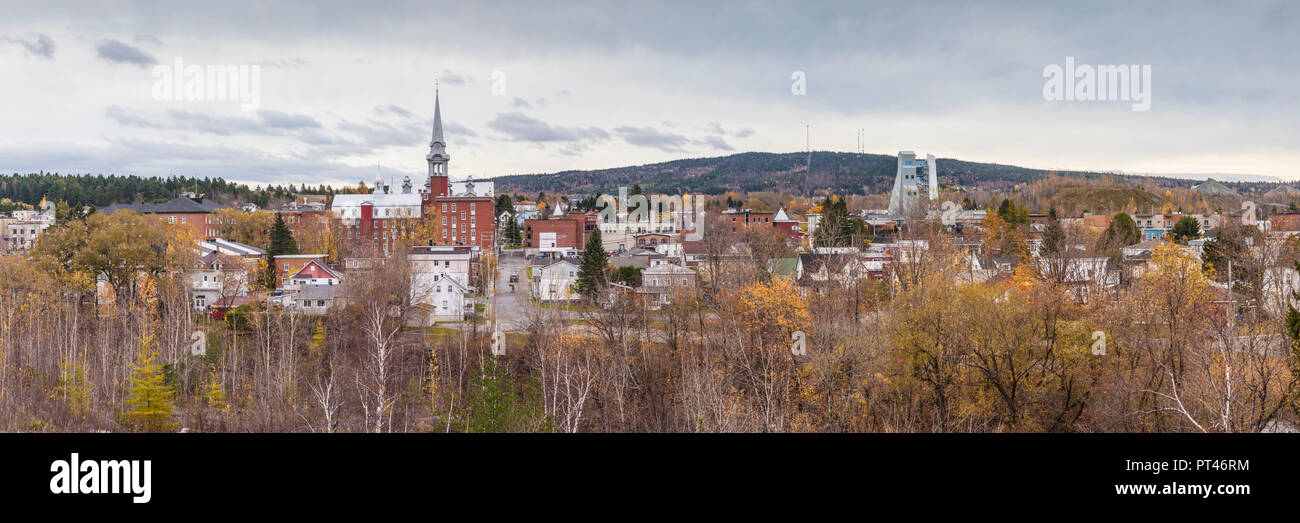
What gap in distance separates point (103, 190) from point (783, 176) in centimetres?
6227

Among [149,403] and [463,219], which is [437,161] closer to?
[463,219]

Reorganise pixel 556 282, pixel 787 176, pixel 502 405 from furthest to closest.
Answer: pixel 787 176 → pixel 556 282 → pixel 502 405

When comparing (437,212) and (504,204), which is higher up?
(504,204)

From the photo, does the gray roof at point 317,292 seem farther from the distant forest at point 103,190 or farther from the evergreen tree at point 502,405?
the distant forest at point 103,190

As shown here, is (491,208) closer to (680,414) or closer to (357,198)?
(357,198)

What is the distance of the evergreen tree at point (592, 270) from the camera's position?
2106 cm

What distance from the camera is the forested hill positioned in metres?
76.0

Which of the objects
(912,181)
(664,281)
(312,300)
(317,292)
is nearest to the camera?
(312,300)

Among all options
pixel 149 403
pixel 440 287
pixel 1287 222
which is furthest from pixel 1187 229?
pixel 149 403

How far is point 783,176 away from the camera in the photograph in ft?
271

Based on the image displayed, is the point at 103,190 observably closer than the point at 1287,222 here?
No

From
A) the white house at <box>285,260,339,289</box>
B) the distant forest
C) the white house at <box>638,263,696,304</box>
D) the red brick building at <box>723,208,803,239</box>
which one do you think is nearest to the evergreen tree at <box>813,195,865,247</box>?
the white house at <box>638,263,696,304</box>

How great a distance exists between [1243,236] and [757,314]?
1460cm

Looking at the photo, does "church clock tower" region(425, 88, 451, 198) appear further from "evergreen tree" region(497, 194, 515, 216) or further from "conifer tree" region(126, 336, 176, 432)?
"conifer tree" region(126, 336, 176, 432)
